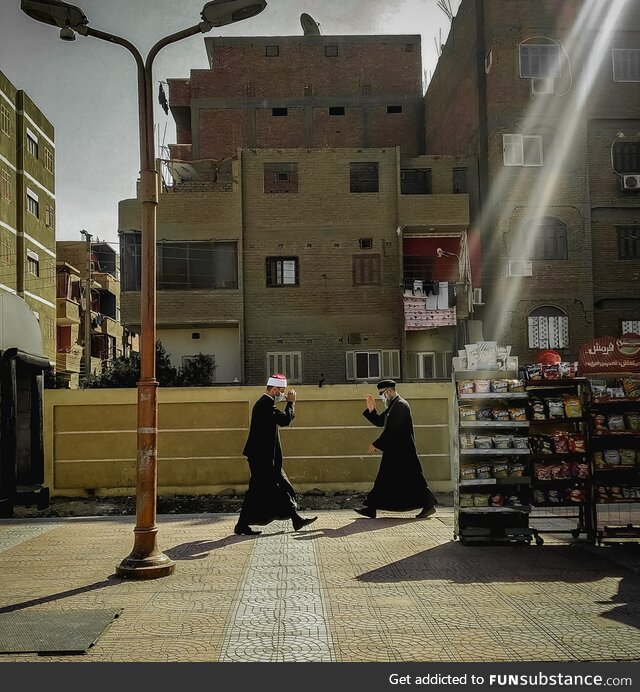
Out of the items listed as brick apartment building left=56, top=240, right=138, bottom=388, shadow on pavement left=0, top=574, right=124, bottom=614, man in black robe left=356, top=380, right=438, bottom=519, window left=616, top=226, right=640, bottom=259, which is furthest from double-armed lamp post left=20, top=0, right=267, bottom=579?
brick apartment building left=56, top=240, right=138, bottom=388

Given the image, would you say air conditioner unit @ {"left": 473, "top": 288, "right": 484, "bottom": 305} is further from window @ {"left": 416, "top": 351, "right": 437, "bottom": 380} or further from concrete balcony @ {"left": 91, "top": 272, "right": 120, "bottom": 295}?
concrete balcony @ {"left": 91, "top": 272, "right": 120, "bottom": 295}

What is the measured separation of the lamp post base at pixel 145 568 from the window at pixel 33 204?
35.3 meters

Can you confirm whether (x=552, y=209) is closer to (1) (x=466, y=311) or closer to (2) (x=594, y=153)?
(2) (x=594, y=153)

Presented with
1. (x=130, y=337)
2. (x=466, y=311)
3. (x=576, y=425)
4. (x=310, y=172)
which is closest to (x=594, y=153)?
(x=466, y=311)

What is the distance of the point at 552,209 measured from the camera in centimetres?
2844

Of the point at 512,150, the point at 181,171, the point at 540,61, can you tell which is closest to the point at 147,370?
the point at 512,150

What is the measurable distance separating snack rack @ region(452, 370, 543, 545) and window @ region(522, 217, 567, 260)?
1969 centimetres

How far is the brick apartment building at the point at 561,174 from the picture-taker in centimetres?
2825

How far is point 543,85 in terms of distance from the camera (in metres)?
28.6

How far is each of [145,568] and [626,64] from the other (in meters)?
27.1

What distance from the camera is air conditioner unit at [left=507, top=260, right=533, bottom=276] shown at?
2800 cm

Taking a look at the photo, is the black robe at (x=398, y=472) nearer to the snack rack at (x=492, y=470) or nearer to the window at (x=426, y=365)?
the snack rack at (x=492, y=470)

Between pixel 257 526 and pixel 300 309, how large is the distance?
18.6 m
